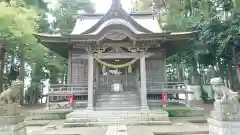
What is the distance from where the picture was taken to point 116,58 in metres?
11.9

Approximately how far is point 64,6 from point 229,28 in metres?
17.5

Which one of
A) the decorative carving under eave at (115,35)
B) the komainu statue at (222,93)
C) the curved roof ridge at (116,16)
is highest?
the curved roof ridge at (116,16)

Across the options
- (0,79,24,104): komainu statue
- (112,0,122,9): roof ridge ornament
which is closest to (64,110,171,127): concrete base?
(0,79,24,104): komainu statue

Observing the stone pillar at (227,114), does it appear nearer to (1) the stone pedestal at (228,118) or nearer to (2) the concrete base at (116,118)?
(1) the stone pedestal at (228,118)

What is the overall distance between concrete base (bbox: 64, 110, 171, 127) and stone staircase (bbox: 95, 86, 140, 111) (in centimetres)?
93

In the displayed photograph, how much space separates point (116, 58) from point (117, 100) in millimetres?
2323

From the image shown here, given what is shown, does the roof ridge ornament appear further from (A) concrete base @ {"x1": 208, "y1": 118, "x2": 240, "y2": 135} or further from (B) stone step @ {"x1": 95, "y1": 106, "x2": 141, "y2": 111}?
(A) concrete base @ {"x1": 208, "y1": 118, "x2": 240, "y2": 135}

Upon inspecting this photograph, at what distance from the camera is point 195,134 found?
7793 mm

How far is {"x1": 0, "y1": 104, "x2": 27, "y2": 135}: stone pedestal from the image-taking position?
644 centimetres

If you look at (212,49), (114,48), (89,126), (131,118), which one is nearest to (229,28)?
(212,49)

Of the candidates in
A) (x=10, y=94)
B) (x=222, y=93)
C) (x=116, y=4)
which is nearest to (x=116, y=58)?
(x=116, y=4)

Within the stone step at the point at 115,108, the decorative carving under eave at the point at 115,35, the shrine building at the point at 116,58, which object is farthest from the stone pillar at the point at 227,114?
the decorative carving under eave at the point at 115,35

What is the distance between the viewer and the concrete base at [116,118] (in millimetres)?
9672

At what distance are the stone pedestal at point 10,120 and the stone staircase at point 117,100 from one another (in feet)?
16.0
